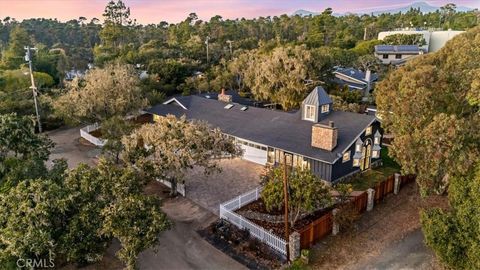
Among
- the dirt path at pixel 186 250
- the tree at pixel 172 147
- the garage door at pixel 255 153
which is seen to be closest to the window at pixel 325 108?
the garage door at pixel 255 153

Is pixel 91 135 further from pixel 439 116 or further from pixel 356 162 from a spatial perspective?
pixel 439 116

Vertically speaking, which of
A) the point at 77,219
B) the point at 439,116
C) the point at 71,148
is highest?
the point at 439,116

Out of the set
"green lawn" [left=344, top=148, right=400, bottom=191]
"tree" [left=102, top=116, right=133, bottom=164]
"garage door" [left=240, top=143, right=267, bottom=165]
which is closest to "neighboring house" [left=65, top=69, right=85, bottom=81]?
"tree" [left=102, top=116, right=133, bottom=164]

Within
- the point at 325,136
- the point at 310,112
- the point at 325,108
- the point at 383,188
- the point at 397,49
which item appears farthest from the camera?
the point at 397,49

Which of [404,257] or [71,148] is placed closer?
[404,257]

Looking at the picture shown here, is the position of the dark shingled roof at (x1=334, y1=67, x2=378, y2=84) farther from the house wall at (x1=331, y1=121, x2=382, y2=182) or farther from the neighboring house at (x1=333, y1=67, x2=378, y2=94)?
the house wall at (x1=331, y1=121, x2=382, y2=182)

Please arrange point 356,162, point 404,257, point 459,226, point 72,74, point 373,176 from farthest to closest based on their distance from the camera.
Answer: point 72,74 < point 373,176 < point 356,162 < point 404,257 < point 459,226

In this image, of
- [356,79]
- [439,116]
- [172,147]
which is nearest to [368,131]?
[439,116]

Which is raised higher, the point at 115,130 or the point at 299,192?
the point at 115,130

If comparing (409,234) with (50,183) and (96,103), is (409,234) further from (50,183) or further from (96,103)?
(96,103)
